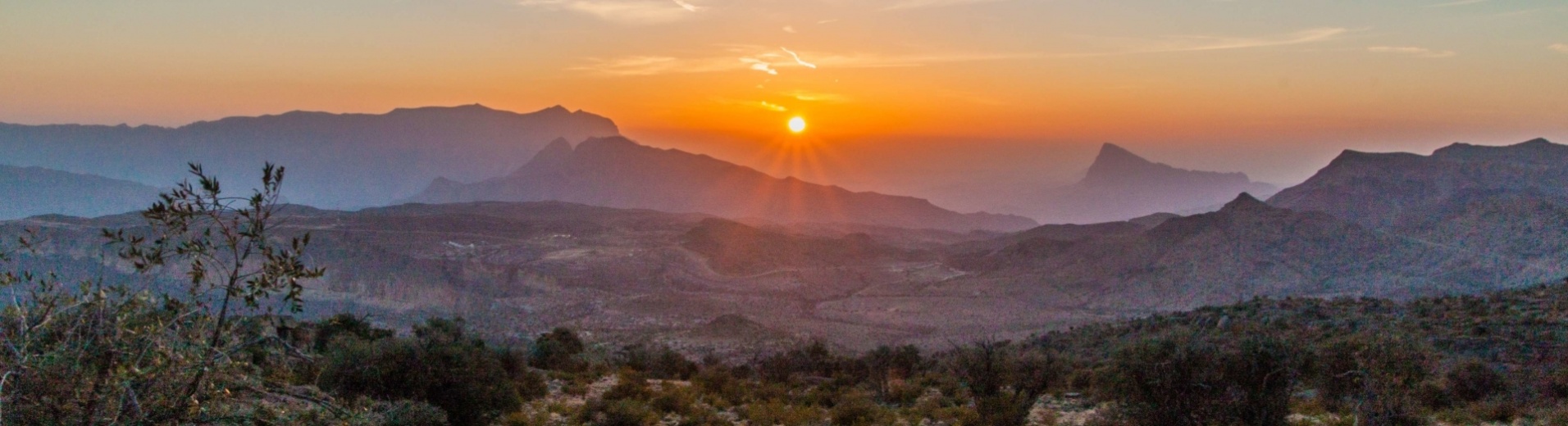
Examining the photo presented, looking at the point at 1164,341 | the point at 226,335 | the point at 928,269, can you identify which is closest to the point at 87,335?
the point at 226,335

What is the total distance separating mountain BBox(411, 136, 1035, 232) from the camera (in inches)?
6590

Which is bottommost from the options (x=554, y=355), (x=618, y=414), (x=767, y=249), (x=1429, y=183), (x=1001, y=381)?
(x=554, y=355)

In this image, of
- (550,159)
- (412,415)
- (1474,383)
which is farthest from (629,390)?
(550,159)

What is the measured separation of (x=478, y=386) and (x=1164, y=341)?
12323 mm

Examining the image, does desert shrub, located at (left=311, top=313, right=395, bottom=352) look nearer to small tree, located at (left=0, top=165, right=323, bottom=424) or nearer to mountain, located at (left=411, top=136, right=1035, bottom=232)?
small tree, located at (left=0, top=165, right=323, bottom=424)

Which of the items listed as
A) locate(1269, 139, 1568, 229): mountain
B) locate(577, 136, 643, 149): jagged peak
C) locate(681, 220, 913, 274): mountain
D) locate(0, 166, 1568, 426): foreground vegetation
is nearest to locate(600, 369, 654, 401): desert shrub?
locate(0, 166, 1568, 426): foreground vegetation

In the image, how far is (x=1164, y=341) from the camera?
12.8 metres

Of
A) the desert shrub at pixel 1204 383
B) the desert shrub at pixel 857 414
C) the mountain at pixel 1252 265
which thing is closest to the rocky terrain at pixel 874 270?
the mountain at pixel 1252 265

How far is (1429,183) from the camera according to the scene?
79.4 metres

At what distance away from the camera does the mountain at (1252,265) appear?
54.4 metres

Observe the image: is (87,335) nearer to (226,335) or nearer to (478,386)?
(226,335)

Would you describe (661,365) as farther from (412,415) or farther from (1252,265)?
(1252,265)

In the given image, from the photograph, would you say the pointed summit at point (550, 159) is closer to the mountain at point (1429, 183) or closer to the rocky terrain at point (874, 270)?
the rocky terrain at point (874, 270)

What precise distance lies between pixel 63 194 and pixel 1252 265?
17168cm
